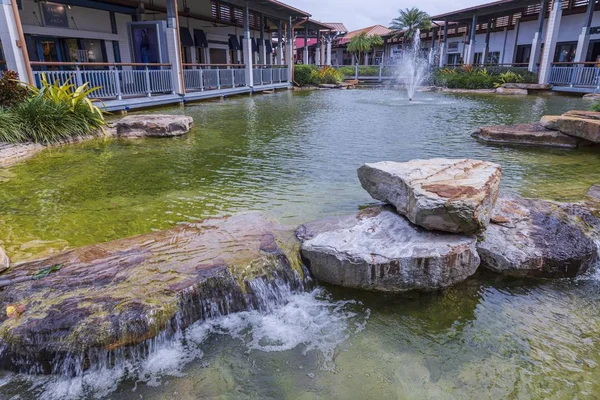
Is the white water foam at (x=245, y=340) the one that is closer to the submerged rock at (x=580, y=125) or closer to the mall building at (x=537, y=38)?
the submerged rock at (x=580, y=125)

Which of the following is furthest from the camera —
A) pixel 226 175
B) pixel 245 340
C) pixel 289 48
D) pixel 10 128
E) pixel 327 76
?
pixel 327 76

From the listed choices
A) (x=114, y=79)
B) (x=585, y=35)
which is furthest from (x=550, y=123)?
(x=585, y=35)

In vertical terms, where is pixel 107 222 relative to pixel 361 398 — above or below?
above

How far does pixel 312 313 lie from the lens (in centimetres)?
345

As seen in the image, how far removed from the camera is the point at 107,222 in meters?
4.63

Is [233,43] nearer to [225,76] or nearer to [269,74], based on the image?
[269,74]

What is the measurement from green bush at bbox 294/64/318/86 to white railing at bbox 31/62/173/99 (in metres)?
12.9

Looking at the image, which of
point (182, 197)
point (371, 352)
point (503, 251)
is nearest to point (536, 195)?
point (503, 251)

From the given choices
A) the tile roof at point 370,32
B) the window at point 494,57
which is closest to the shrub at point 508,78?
the window at point 494,57

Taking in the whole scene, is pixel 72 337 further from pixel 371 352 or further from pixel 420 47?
pixel 420 47

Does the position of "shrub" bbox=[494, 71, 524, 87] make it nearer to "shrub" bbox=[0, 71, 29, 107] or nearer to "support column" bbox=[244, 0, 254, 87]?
"support column" bbox=[244, 0, 254, 87]

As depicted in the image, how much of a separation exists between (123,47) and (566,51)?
2493 cm

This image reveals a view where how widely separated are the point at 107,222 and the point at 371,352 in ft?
11.3

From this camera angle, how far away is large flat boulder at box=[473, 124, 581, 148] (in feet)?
28.1
